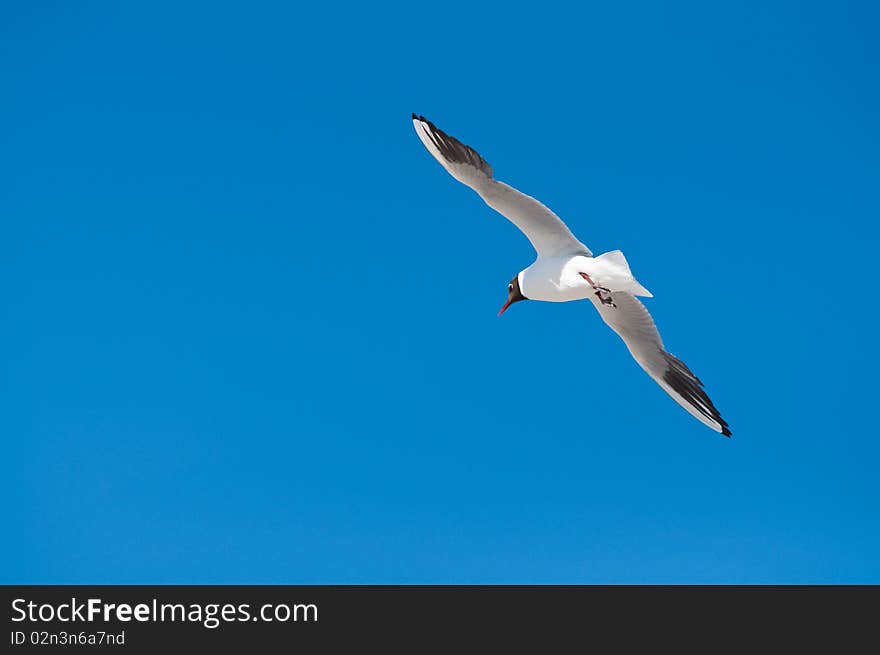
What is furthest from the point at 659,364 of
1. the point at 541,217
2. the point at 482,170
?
the point at 482,170

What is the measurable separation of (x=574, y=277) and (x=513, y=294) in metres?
1.03

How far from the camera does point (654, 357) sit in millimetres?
6387

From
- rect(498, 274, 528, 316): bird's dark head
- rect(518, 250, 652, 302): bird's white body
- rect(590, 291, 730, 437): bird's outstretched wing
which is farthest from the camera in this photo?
rect(498, 274, 528, 316): bird's dark head

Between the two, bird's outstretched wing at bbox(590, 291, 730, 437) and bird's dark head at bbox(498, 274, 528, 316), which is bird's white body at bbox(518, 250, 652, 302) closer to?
bird's dark head at bbox(498, 274, 528, 316)

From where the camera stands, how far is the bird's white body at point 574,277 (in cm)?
537

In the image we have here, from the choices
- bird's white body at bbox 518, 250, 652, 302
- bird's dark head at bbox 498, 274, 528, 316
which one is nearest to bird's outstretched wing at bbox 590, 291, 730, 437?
bird's white body at bbox 518, 250, 652, 302

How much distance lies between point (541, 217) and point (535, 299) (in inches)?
35.7

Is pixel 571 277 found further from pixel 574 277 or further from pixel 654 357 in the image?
pixel 654 357

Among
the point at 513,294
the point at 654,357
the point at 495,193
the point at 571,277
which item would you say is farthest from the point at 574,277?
the point at 654,357

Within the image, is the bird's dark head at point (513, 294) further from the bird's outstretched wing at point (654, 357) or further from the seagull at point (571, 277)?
the bird's outstretched wing at point (654, 357)

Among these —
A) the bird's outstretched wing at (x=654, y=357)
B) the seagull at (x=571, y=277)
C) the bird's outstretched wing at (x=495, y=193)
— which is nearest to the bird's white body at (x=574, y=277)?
the seagull at (x=571, y=277)

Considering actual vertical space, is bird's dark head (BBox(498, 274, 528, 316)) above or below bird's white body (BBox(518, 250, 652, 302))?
above

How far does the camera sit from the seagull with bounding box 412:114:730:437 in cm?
544

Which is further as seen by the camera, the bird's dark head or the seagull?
the bird's dark head
